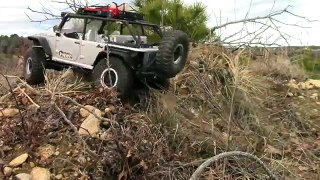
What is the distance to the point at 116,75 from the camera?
22.5ft

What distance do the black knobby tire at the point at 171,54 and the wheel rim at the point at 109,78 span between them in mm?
571

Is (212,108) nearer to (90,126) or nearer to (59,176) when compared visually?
(90,126)

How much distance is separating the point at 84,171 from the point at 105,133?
1.80 ft

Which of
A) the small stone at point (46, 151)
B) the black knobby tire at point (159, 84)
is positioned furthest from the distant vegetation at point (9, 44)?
the small stone at point (46, 151)

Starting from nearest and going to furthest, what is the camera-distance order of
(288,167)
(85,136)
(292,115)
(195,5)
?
(85,136) < (288,167) < (292,115) < (195,5)

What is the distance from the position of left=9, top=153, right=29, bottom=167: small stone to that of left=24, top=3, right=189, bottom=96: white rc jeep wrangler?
1.53 metres

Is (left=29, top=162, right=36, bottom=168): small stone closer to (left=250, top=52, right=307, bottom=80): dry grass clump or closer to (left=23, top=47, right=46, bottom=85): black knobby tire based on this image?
(left=23, top=47, right=46, bottom=85): black knobby tire

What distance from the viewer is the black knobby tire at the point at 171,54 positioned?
669cm

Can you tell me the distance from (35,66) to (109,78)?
157 cm

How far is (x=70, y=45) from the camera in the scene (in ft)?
24.9

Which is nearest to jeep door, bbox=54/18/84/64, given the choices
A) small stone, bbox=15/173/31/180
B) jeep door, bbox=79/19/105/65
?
jeep door, bbox=79/19/105/65

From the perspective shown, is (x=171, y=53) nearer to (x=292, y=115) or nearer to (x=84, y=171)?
(x=84, y=171)

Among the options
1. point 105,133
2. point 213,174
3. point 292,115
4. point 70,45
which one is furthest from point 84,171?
point 292,115

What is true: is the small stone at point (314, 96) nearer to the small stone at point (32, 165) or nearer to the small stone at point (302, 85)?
the small stone at point (302, 85)
